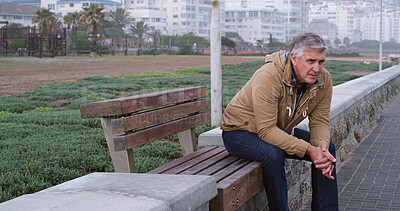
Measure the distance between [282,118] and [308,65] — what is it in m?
0.39

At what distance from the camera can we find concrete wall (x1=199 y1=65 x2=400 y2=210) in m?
4.10

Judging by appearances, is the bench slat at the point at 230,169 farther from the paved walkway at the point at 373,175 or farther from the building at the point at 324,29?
the building at the point at 324,29

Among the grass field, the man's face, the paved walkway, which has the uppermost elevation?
the man's face

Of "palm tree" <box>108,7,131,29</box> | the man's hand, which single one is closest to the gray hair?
the man's hand

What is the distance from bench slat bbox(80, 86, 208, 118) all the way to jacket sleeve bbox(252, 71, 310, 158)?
0.74 metres

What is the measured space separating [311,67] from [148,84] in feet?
38.1

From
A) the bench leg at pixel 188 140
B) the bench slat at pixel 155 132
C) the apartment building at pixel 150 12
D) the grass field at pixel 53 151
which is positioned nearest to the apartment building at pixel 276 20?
the apartment building at pixel 150 12

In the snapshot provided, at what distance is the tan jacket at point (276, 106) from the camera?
10.5 ft

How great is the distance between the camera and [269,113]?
3207mm

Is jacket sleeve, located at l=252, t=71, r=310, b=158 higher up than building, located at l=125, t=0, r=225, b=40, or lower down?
lower down

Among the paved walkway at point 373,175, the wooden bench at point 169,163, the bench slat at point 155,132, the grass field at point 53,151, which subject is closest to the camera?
the wooden bench at point 169,163

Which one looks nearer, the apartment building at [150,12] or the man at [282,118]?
the man at [282,118]

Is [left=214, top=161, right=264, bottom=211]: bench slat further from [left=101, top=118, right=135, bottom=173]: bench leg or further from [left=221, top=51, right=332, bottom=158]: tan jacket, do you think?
[left=101, top=118, right=135, bottom=173]: bench leg

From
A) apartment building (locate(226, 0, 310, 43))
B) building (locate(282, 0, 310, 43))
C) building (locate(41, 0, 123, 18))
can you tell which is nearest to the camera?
building (locate(41, 0, 123, 18))
